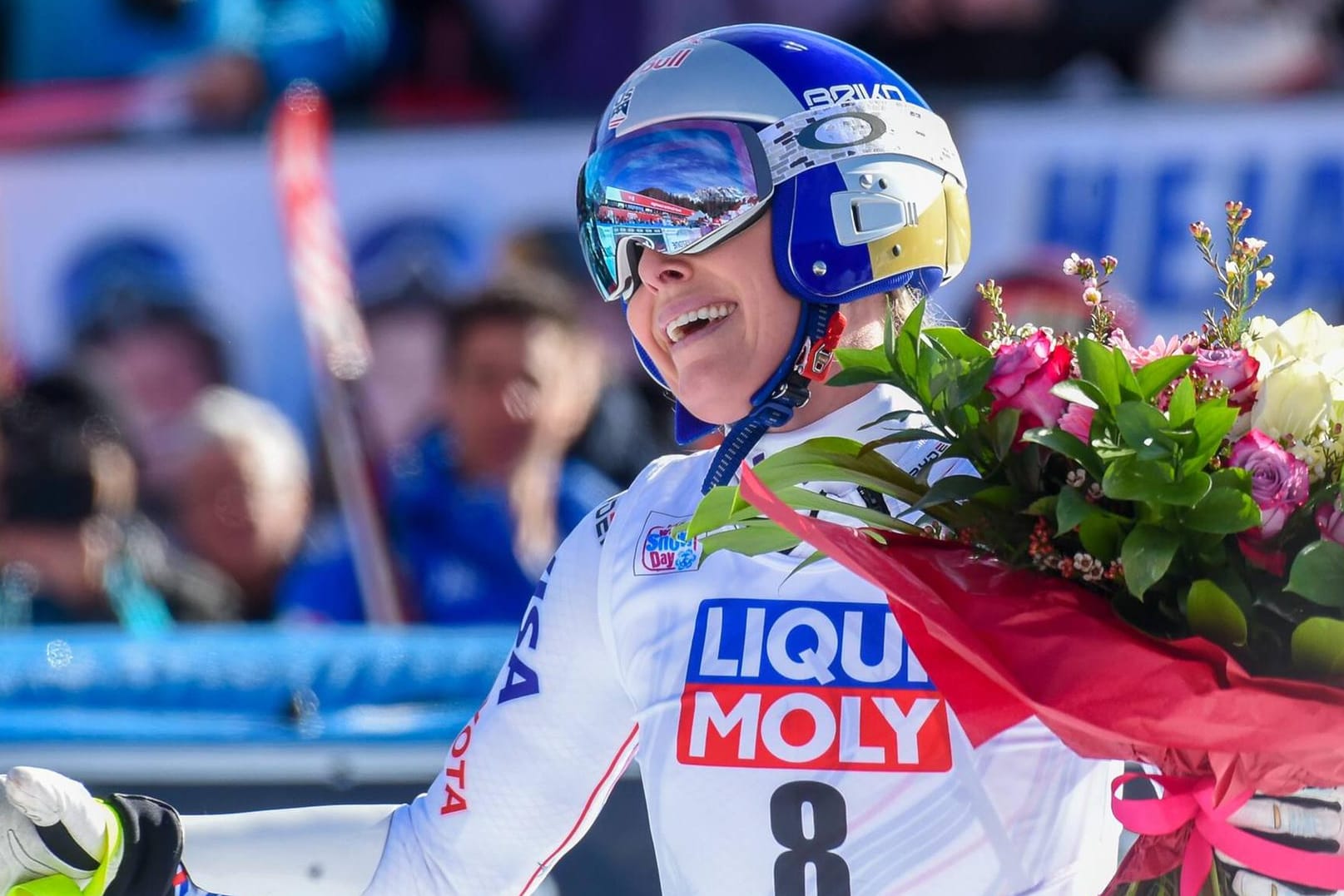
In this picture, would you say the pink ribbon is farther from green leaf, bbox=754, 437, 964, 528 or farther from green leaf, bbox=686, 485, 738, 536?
green leaf, bbox=686, 485, 738, 536

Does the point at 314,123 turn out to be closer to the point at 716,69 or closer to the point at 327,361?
the point at 327,361

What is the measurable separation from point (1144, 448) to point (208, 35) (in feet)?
20.8

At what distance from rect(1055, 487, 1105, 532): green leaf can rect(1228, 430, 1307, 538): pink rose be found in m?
0.15

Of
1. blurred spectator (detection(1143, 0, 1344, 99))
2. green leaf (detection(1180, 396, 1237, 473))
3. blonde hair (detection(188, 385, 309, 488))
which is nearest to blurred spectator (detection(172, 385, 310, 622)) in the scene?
blonde hair (detection(188, 385, 309, 488))

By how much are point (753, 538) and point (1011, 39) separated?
5.24 metres

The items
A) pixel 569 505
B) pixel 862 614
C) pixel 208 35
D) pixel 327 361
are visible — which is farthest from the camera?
pixel 208 35

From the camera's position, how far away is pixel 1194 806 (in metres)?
2.09

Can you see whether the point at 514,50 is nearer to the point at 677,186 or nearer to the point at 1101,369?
the point at 677,186

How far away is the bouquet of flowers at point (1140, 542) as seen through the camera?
6.36 ft

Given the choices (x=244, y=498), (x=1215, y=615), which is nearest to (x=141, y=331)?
(x=244, y=498)

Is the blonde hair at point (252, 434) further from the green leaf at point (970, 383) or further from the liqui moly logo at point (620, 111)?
the green leaf at point (970, 383)

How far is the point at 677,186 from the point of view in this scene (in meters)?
2.72

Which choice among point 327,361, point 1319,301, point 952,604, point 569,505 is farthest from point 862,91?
point 327,361

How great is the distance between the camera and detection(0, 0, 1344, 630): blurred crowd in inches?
220
